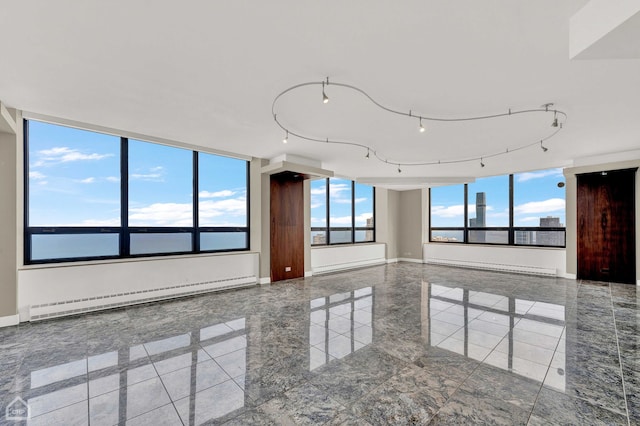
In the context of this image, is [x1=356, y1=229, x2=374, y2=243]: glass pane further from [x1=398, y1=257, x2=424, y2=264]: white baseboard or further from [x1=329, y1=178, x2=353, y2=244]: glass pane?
[x1=398, y1=257, x2=424, y2=264]: white baseboard

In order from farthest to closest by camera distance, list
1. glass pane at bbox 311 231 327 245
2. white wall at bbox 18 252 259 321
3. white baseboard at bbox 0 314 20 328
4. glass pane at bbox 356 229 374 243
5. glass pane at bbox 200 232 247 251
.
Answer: glass pane at bbox 356 229 374 243 → glass pane at bbox 311 231 327 245 → glass pane at bbox 200 232 247 251 → white wall at bbox 18 252 259 321 → white baseboard at bbox 0 314 20 328

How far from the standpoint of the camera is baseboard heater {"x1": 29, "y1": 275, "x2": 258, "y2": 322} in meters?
3.75

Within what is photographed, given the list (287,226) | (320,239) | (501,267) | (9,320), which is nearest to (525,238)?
(501,267)

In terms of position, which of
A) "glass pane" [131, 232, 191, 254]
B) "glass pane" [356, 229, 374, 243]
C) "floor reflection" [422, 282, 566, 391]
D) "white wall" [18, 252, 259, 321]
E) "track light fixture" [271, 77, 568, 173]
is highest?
"track light fixture" [271, 77, 568, 173]

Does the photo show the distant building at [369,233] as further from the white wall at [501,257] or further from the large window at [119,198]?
the large window at [119,198]

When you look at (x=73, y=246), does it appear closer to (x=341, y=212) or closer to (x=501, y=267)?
Result: (x=341, y=212)

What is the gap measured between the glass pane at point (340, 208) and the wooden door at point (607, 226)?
561cm

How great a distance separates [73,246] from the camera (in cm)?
423

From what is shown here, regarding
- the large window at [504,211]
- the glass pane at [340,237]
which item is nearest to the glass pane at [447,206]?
the large window at [504,211]

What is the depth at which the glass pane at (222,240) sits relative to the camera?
18.1 ft

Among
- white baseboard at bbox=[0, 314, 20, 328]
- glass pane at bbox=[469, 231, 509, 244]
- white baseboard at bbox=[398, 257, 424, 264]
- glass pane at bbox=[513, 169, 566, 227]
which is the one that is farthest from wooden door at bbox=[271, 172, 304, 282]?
glass pane at bbox=[513, 169, 566, 227]

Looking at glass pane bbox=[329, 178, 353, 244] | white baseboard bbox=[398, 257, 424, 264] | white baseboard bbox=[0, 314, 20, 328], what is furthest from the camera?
white baseboard bbox=[398, 257, 424, 264]

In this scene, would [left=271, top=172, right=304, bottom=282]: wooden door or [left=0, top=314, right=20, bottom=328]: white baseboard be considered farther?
[left=271, top=172, right=304, bottom=282]: wooden door
